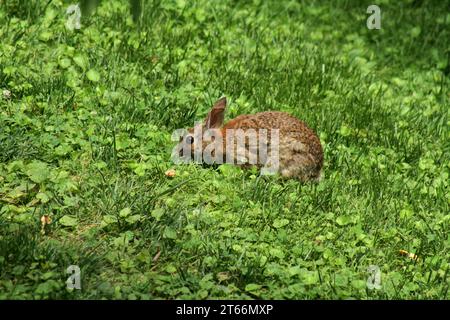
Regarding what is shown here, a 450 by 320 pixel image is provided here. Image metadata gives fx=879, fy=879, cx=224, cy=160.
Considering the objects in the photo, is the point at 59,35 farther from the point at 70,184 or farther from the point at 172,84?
the point at 70,184

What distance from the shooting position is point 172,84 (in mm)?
8031

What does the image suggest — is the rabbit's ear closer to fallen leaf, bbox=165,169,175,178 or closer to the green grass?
the green grass

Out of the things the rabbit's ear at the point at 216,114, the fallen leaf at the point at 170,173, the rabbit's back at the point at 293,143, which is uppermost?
the rabbit's ear at the point at 216,114

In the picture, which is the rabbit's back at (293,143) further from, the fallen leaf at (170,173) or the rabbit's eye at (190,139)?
the fallen leaf at (170,173)

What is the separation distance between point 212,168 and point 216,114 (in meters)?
0.49

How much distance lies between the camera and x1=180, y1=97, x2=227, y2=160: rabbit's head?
23.1 ft

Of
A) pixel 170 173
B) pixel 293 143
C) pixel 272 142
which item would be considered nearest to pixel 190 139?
pixel 170 173

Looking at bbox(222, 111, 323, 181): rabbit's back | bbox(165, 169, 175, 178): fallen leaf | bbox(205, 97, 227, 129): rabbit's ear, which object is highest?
bbox(205, 97, 227, 129): rabbit's ear

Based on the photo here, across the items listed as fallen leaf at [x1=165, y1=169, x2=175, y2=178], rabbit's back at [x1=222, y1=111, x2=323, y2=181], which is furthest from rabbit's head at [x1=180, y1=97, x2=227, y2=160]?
fallen leaf at [x1=165, y1=169, x2=175, y2=178]

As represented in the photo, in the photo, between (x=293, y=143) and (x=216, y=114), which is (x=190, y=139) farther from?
(x=293, y=143)

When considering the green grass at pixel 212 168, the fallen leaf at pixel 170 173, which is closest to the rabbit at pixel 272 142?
the green grass at pixel 212 168

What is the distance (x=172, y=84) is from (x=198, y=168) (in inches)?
54.7

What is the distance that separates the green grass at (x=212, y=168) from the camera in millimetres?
5676
